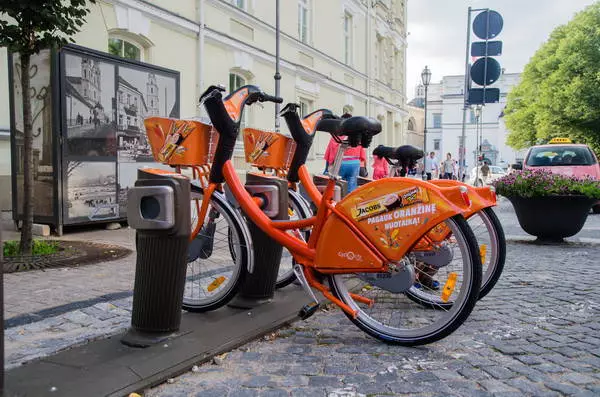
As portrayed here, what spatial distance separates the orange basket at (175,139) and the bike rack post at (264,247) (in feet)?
1.54

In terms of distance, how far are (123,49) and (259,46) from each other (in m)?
4.63

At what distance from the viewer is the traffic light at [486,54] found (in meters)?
9.33

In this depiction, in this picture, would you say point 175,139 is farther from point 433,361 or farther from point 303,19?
point 303,19

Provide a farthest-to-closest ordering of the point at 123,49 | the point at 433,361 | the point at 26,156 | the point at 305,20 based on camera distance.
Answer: the point at 305,20
the point at 123,49
the point at 26,156
the point at 433,361

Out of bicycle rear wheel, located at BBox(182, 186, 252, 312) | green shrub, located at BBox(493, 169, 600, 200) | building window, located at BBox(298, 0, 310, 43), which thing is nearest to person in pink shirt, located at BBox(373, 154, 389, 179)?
green shrub, located at BBox(493, 169, 600, 200)

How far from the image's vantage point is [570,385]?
276 centimetres

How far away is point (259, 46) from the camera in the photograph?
14.3 meters

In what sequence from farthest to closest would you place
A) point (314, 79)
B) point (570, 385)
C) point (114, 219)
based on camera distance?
point (314, 79) < point (114, 219) < point (570, 385)

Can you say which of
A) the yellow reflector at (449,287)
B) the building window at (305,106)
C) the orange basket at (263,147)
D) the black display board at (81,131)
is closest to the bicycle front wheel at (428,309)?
the yellow reflector at (449,287)

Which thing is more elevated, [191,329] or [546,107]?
[546,107]

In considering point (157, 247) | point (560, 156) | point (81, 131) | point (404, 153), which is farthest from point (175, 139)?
point (560, 156)

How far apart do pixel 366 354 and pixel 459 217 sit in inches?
36.3

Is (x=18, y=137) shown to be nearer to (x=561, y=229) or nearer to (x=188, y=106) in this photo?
(x=188, y=106)

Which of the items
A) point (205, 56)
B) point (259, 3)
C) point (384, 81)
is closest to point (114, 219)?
point (205, 56)
